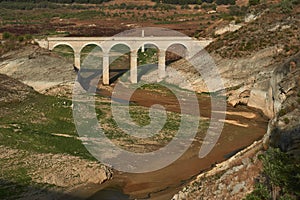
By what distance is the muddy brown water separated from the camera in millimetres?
25281

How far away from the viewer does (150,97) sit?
4978cm

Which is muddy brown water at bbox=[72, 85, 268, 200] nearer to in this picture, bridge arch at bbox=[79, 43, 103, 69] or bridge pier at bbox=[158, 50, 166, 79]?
bridge pier at bbox=[158, 50, 166, 79]

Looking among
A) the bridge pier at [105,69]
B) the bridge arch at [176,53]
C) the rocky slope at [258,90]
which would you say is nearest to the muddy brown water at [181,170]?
the rocky slope at [258,90]

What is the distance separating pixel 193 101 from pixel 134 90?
8.21 m

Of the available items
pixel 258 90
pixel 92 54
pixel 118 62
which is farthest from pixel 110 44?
pixel 92 54

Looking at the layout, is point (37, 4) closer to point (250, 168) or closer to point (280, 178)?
point (250, 168)

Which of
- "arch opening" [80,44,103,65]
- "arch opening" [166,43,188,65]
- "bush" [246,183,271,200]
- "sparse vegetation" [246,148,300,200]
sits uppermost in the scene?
"sparse vegetation" [246,148,300,200]

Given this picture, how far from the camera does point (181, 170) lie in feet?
94.7

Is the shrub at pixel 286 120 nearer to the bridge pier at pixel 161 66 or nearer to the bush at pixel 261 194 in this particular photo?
the bush at pixel 261 194

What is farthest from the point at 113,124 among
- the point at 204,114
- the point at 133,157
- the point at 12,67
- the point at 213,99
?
the point at 12,67

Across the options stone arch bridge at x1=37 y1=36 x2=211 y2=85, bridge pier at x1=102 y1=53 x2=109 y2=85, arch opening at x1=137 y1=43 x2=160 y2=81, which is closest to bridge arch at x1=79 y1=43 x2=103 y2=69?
arch opening at x1=137 y1=43 x2=160 y2=81

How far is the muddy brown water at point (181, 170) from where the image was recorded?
995 inches

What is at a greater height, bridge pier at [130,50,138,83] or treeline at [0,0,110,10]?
treeline at [0,0,110,10]

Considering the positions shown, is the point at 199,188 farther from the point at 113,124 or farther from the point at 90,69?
the point at 90,69
